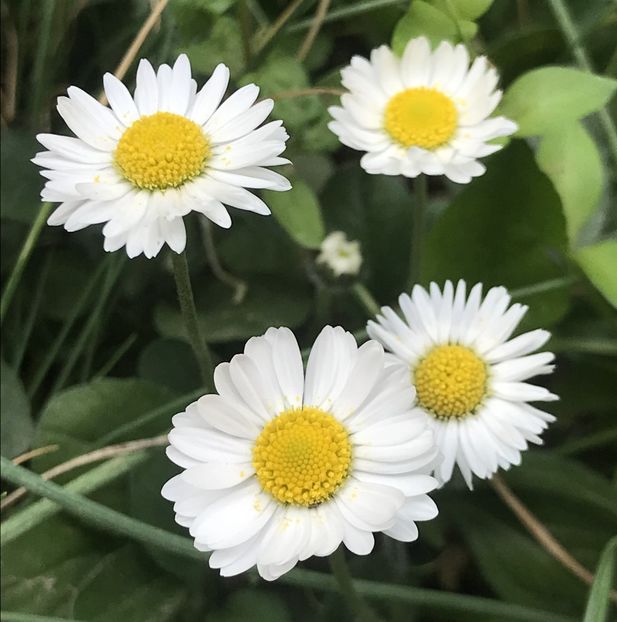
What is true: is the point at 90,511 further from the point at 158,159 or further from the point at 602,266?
the point at 602,266

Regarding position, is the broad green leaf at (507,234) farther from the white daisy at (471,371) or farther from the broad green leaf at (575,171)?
the white daisy at (471,371)

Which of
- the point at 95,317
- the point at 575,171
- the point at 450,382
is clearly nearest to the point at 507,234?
the point at 575,171

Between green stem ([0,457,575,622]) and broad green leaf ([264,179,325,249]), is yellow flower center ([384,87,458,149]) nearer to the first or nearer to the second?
broad green leaf ([264,179,325,249])

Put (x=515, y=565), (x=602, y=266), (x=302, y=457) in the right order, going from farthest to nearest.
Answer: (x=515, y=565) < (x=602, y=266) < (x=302, y=457)

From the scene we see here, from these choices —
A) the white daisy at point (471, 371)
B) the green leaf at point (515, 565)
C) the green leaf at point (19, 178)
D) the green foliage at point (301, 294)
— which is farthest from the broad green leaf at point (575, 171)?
the green leaf at point (19, 178)

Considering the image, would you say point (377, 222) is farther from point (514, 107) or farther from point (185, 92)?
point (185, 92)

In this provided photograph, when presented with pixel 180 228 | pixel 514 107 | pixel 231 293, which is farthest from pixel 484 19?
pixel 180 228
